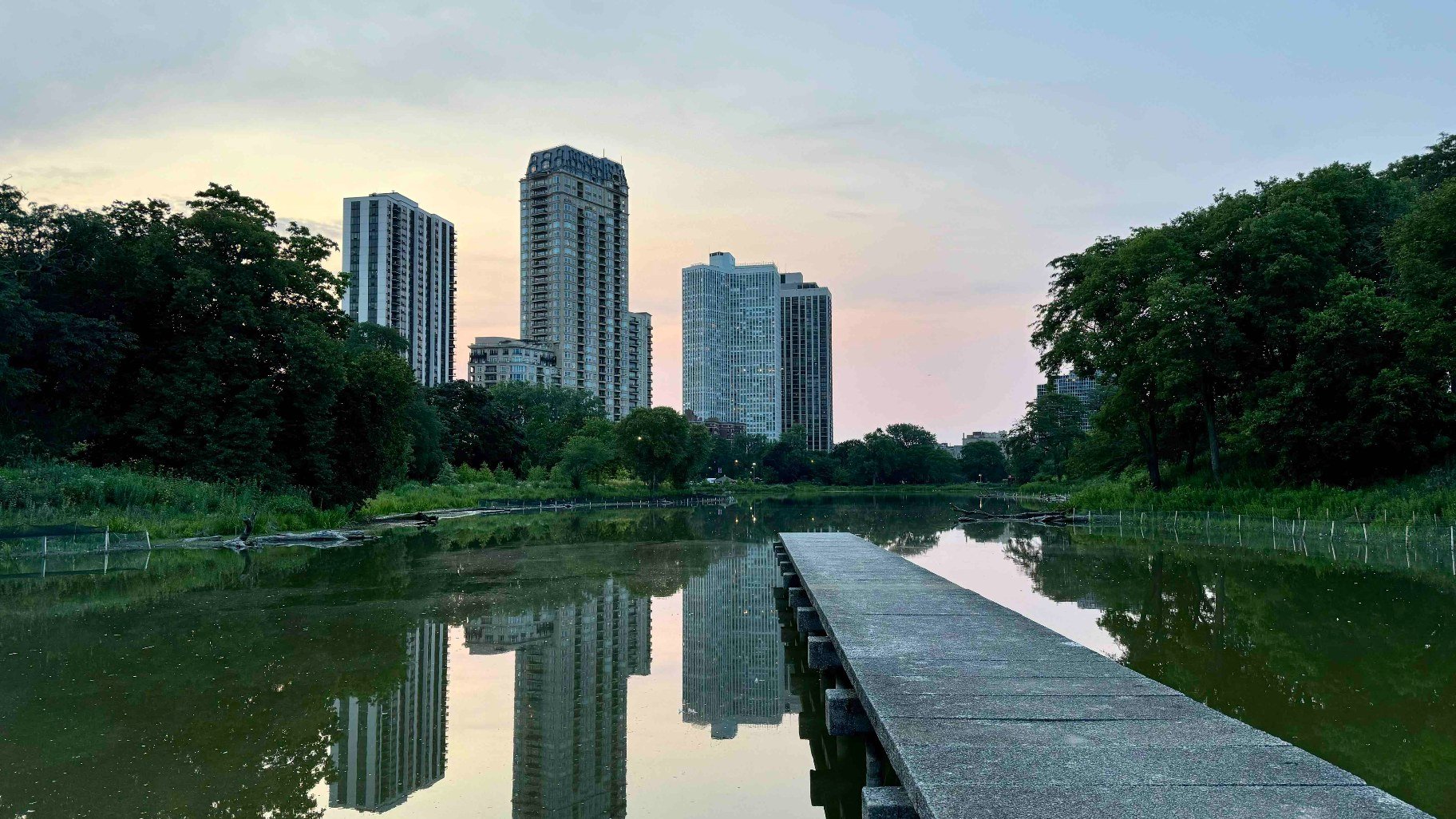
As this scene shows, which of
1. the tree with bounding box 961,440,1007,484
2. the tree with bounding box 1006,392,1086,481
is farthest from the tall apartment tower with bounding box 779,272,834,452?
the tree with bounding box 1006,392,1086,481

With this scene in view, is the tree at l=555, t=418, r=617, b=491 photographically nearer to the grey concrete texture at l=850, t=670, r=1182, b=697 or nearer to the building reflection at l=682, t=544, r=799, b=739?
the building reflection at l=682, t=544, r=799, b=739

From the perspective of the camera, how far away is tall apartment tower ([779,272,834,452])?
188250 mm

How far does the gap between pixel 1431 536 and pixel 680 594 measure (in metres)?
17.0

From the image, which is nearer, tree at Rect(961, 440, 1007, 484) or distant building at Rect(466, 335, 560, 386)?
tree at Rect(961, 440, 1007, 484)

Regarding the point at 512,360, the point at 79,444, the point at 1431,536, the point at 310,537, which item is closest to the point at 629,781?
the point at 1431,536

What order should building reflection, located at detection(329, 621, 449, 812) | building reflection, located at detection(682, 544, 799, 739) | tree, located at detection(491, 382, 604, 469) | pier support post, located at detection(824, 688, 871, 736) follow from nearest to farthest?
1. building reflection, located at detection(329, 621, 449, 812)
2. pier support post, located at detection(824, 688, 871, 736)
3. building reflection, located at detection(682, 544, 799, 739)
4. tree, located at detection(491, 382, 604, 469)

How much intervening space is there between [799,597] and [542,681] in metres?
5.07

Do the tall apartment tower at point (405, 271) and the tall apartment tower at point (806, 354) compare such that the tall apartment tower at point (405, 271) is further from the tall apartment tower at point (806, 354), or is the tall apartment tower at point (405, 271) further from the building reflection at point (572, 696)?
the building reflection at point (572, 696)

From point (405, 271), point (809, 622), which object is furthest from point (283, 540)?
point (405, 271)

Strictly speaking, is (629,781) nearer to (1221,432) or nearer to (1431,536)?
(1431,536)

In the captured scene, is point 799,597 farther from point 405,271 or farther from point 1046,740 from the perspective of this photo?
point 405,271

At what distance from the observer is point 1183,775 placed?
4.58 meters

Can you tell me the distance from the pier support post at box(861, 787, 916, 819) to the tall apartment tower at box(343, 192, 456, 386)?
116 meters

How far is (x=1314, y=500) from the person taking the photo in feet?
99.1
